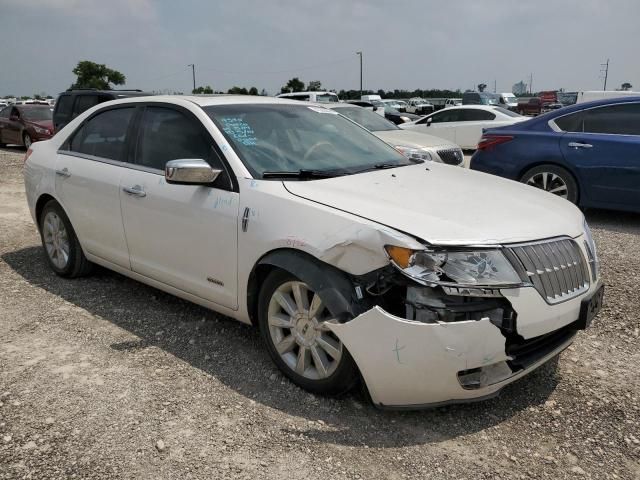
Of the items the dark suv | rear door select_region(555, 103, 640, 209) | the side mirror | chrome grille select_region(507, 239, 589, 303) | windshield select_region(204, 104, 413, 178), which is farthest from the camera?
the dark suv

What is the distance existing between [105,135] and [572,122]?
5.67 metres

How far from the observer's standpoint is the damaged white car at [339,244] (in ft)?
8.83

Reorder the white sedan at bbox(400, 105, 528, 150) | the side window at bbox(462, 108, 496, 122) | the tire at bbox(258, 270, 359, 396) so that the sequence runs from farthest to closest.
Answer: the side window at bbox(462, 108, 496, 122), the white sedan at bbox(400, 105, 528, 150), the tire at bbox(258, 270, 359, 396)

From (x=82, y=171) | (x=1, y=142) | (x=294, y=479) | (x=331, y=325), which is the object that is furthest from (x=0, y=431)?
(x=1, y=142)

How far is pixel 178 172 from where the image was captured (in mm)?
3443

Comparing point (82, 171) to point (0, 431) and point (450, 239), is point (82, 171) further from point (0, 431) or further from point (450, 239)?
point (450, 239)

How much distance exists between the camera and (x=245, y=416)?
3.03 meters

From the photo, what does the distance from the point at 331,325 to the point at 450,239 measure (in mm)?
723

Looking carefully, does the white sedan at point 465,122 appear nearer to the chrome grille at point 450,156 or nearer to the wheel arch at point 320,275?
the chrome grille at point 450,156

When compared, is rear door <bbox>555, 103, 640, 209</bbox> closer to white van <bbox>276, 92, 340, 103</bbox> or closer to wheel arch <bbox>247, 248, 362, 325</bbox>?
wheel arch <bbox>247, 248, 362, 325</bbox>

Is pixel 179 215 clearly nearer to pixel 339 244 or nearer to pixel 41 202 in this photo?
pixel 339 244

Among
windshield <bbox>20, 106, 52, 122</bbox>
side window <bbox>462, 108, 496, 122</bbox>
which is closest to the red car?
windshield <bbox>20, 106, 52, 122</bbox>

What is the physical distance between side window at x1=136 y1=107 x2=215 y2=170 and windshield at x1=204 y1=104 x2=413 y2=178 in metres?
0.17

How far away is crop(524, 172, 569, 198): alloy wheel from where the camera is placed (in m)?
7.20
